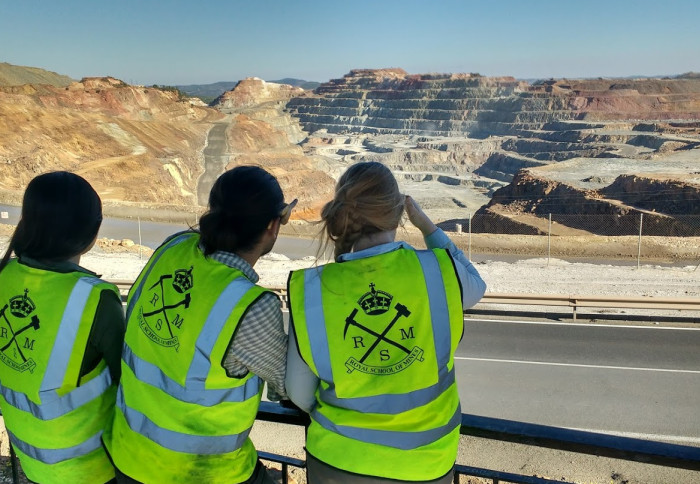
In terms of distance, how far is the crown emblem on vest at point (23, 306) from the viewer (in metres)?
2.20

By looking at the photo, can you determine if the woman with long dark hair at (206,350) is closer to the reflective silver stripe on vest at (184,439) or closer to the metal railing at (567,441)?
the reflective silver stripe on vest at (184,439)

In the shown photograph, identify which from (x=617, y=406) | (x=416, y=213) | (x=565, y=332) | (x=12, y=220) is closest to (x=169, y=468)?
(x=416, y=213)

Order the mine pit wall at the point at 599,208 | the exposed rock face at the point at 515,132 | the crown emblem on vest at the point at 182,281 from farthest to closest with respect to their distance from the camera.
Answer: the exposed rock face at the point at 515,132 < the mine pit wall at the point at 599,208 < the crown emblem on vest at the point at 182,281

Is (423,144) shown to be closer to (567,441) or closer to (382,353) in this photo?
(567,441)

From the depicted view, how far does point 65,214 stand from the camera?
2256 mm

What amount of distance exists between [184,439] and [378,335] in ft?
2.24

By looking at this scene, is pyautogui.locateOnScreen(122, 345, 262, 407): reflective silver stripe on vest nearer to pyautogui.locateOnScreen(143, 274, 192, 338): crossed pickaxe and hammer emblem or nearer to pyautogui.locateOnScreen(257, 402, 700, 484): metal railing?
pyautogui.locateOnScreen(143, 274, 192, 338): crossed pickaxe and hammer emblem

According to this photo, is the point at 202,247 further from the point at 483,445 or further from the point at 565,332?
the point at 565,332

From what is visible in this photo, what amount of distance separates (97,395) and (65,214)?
639 mm

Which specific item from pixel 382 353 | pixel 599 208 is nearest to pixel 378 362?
pixel 382 353

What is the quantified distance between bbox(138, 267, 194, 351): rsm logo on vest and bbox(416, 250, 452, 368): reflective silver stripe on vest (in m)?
0.72

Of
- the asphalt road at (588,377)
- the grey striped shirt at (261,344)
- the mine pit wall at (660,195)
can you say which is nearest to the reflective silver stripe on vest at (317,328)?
the grey striped shirt at (261,344)

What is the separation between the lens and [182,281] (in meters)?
2.02

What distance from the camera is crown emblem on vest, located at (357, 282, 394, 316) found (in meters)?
1.91
